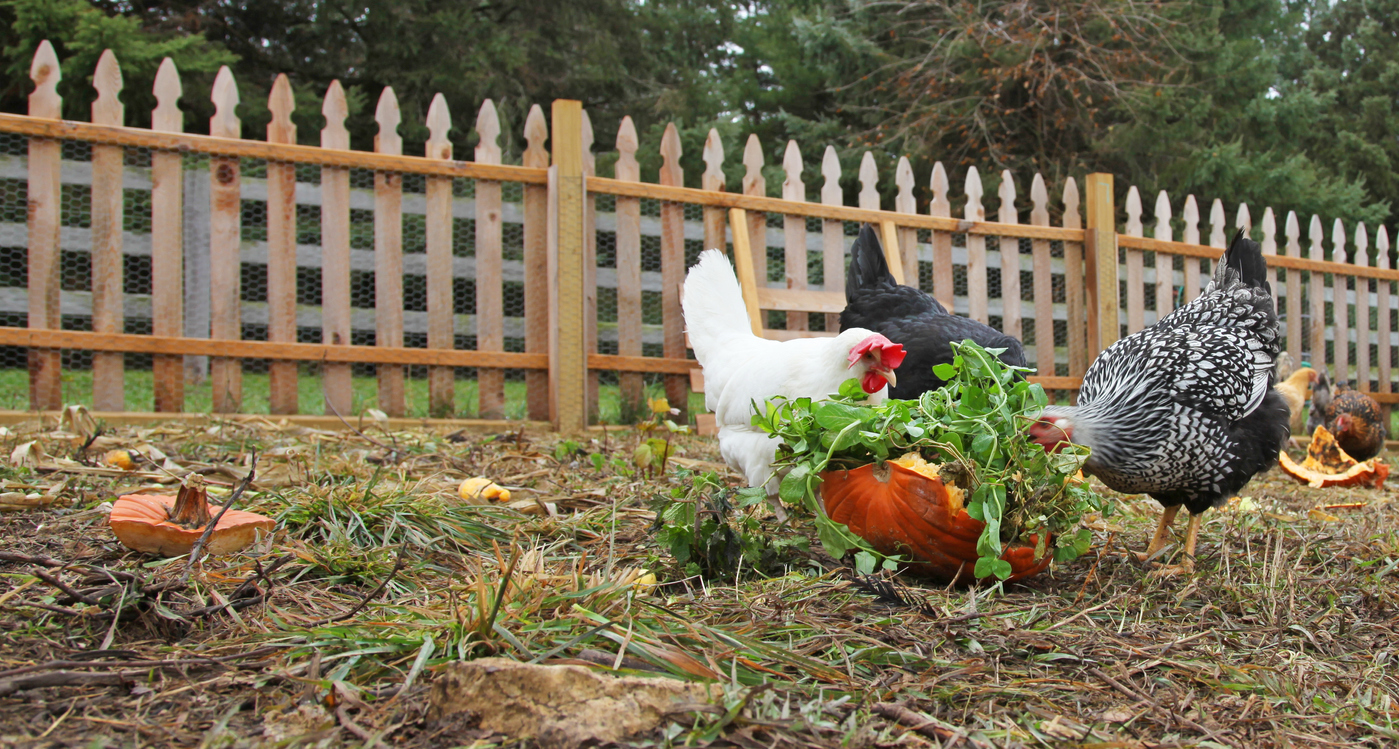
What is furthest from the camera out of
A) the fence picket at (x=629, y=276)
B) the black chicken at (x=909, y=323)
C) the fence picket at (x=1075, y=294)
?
the fence picket at (x=1075, y=294)

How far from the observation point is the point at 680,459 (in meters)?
3.64

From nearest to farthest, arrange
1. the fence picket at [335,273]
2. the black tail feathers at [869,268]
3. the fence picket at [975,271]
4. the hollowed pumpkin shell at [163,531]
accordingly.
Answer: the hollowed pumpkin shell at [163,531] < the black tail feathers at [869,268] < the fence picket at [335,273] < the fence picket at [975,271]

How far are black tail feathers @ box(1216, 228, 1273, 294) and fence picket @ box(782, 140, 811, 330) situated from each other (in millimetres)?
2495

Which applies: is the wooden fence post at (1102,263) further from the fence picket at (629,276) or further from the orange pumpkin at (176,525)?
the orange pumpkin at (176,525)

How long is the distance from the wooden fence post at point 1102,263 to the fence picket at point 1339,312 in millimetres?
2481

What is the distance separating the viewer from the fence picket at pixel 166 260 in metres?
Result: 4.04

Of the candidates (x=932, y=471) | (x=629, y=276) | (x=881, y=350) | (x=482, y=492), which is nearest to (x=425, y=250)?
(x=629, y=276)

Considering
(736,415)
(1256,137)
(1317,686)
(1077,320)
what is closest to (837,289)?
(1077,320)

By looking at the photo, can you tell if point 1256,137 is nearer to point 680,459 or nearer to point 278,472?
point 680,459

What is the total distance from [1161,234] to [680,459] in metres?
4.53

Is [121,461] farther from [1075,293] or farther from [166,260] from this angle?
[1075,293]

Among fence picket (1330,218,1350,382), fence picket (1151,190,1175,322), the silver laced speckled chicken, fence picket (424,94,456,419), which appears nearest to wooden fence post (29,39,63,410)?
fence picket (424,94,456,419)

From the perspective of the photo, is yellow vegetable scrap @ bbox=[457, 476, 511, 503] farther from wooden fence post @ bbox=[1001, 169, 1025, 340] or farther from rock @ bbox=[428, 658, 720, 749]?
wooden fence post @ bbox=[1001, 169, 1025, 340]

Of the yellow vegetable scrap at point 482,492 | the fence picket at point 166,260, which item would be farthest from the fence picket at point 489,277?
the yellow vegetable scrap at point 482,492
